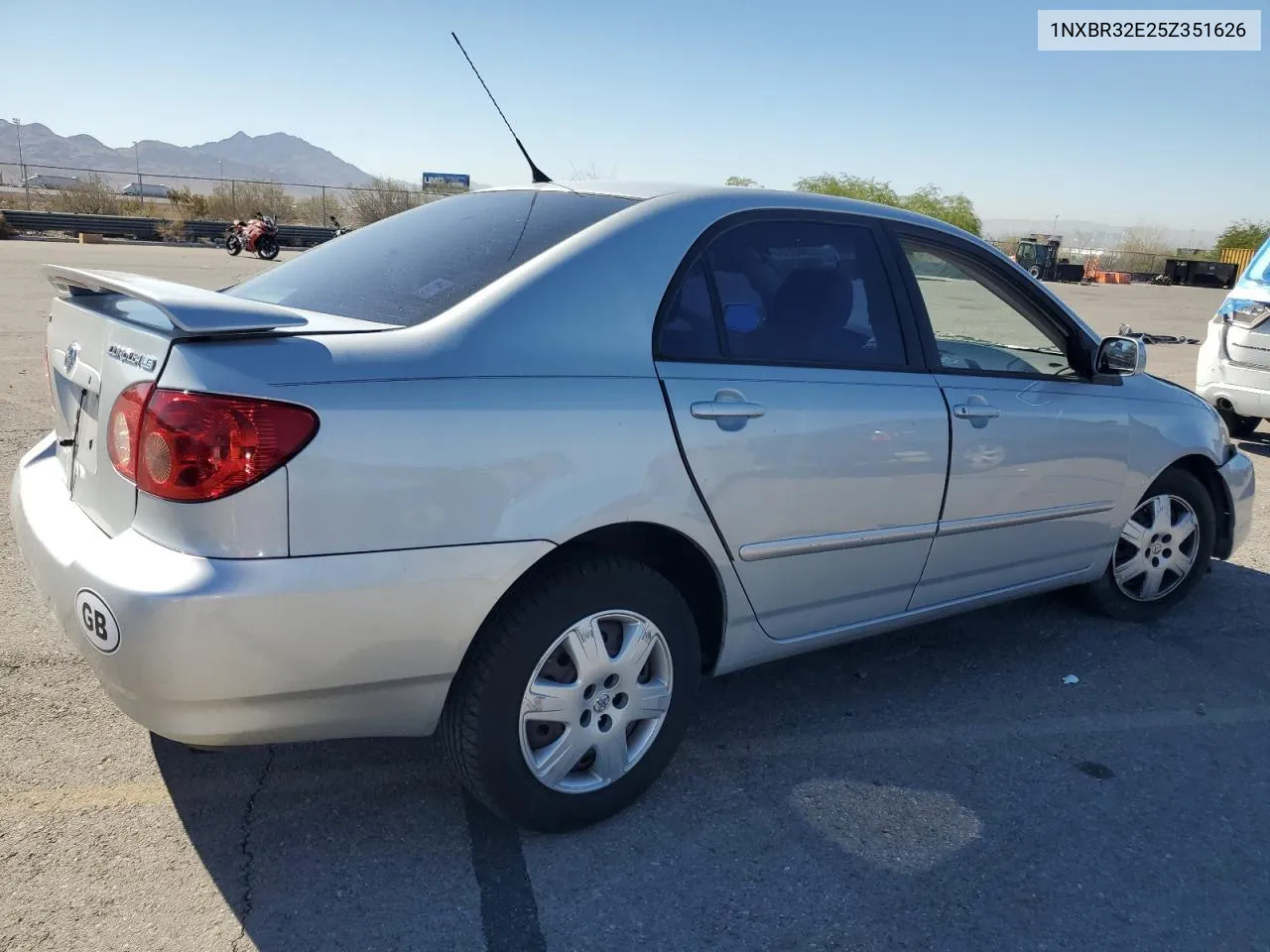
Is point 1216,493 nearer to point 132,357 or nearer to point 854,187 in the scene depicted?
point 132,357

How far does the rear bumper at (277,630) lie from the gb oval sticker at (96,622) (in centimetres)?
1

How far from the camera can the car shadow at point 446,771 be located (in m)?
2.42

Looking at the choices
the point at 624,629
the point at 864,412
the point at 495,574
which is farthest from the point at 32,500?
the point at 864,412

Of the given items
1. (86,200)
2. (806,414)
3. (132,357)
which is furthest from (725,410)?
(86,200)

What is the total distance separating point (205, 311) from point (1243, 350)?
7732 millimetres

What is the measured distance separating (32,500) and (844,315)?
7.87 ft

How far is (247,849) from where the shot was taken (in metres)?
2.60

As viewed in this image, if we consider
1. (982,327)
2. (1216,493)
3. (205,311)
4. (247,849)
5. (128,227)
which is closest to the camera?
(205,311)

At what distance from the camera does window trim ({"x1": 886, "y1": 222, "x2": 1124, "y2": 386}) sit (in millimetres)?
3439

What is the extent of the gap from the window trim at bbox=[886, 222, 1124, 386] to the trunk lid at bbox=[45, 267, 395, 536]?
71.9 inches

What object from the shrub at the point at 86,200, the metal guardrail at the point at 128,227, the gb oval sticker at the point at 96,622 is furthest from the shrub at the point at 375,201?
the gb oval sticker at the point at 96,622

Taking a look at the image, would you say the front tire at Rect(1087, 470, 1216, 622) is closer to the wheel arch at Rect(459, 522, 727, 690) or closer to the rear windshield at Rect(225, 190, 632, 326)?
the wheel arch at Rect(459, 522, 727, 690)

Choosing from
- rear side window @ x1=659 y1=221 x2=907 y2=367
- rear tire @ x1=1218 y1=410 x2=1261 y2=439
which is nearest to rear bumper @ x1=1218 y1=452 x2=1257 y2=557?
rear side window @ x1=659 y1=221 x2=907 y2=367

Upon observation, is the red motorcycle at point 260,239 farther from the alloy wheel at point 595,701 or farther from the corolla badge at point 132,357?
the alloy wheel at point 595,701
